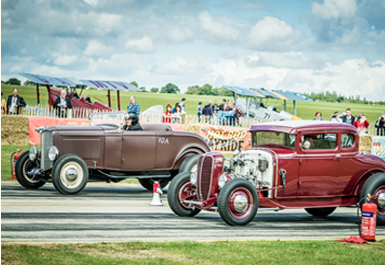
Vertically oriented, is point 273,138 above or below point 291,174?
above

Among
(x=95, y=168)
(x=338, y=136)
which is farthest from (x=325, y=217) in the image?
(x=95, y=168)

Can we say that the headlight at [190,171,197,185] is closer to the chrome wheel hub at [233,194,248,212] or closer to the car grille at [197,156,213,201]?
the car grille at [197,156,213,201]

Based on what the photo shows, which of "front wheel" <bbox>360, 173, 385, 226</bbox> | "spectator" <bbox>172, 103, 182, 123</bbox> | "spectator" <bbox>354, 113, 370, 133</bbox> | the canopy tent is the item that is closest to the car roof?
"front wheel" <bbox>360, 173, 385, 226</bbox>

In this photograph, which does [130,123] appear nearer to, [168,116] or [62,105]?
[62,105]

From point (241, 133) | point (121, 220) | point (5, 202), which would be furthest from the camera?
point (241, 133)

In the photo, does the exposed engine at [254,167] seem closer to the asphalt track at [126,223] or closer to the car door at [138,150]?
the asphalt track at [126,223]

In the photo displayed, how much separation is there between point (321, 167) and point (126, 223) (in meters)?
3.57

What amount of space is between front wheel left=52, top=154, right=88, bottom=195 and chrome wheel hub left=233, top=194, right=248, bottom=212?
4268 millimetres

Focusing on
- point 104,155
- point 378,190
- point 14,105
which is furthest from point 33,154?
point 14,105

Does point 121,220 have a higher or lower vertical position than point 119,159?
lower

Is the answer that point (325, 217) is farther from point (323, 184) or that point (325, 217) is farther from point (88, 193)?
point (88, 193)

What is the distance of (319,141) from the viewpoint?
31.4ft

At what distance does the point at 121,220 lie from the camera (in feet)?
28.9

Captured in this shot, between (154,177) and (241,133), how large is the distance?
Answer: 9.42m
